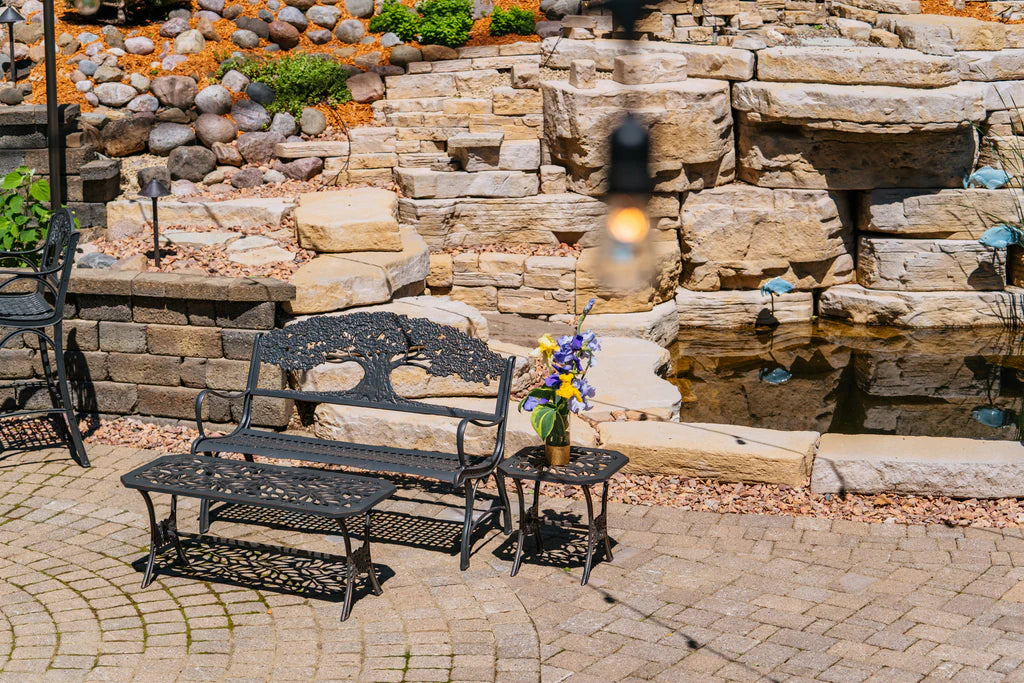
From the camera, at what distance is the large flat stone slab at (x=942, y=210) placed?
407 inches

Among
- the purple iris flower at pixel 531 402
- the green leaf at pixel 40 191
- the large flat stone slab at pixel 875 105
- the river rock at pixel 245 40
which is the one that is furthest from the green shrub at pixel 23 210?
the large flat stone slab at pixel 875 105

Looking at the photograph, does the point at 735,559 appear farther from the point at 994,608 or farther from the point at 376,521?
the point at 376,521

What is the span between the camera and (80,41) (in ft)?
41.6

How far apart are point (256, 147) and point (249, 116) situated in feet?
2.61

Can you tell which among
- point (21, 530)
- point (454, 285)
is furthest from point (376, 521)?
point (454, 285)

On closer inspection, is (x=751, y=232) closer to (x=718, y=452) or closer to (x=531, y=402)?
(x=718, y=452)

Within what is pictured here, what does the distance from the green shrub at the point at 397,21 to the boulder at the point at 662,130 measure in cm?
360

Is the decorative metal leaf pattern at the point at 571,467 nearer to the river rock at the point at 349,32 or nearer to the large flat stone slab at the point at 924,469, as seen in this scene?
the large flat stone slab at the point at 924,469

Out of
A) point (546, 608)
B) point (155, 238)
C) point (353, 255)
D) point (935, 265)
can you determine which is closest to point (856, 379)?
point (935, 265)

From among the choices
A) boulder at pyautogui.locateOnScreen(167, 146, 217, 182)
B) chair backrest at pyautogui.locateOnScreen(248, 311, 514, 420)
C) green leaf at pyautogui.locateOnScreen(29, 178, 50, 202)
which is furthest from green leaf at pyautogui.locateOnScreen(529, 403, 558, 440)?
boulder at pyautogui.locateOnScreen(167, 146, 217, 182)

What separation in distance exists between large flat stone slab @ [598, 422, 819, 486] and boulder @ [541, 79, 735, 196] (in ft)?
13.5

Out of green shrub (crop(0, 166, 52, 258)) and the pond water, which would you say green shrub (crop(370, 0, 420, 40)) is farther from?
green shrub (crop(0, 166, 52, 258))

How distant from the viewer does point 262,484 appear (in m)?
4.55

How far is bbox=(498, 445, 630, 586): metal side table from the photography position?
4578mm
